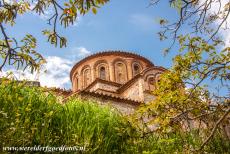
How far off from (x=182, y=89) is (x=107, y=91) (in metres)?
16.6

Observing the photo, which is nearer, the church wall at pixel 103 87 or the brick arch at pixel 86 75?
the church wall at pixel 103 87

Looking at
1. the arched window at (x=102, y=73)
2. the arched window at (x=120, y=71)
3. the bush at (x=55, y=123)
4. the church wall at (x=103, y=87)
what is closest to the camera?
the bush at (x=55, y=123)

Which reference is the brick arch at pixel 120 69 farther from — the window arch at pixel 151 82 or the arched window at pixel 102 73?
the window arch at pixel 151 82

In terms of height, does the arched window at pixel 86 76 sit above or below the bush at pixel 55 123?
above

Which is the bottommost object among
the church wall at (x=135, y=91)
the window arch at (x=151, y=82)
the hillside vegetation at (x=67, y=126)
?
the hillside vegetation at (x=67, y=126)

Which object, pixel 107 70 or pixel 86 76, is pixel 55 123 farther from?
pixel 86 76

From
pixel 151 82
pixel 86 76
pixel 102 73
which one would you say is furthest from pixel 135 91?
pixel 86 76

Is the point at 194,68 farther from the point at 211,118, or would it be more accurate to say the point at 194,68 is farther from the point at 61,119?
the point at 61,119

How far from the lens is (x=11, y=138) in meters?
4.14

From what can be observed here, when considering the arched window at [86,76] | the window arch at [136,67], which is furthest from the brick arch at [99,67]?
the window arch at [136,67]

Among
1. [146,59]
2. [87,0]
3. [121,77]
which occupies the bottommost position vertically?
[87,0]

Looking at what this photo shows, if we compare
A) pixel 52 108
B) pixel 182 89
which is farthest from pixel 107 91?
pixel 52 108

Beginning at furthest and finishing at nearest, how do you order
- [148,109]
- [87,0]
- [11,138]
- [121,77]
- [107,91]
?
[121,77] → [107,91] → [148,109] → [11,138] → [87,0]

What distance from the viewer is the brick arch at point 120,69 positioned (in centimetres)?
2803
